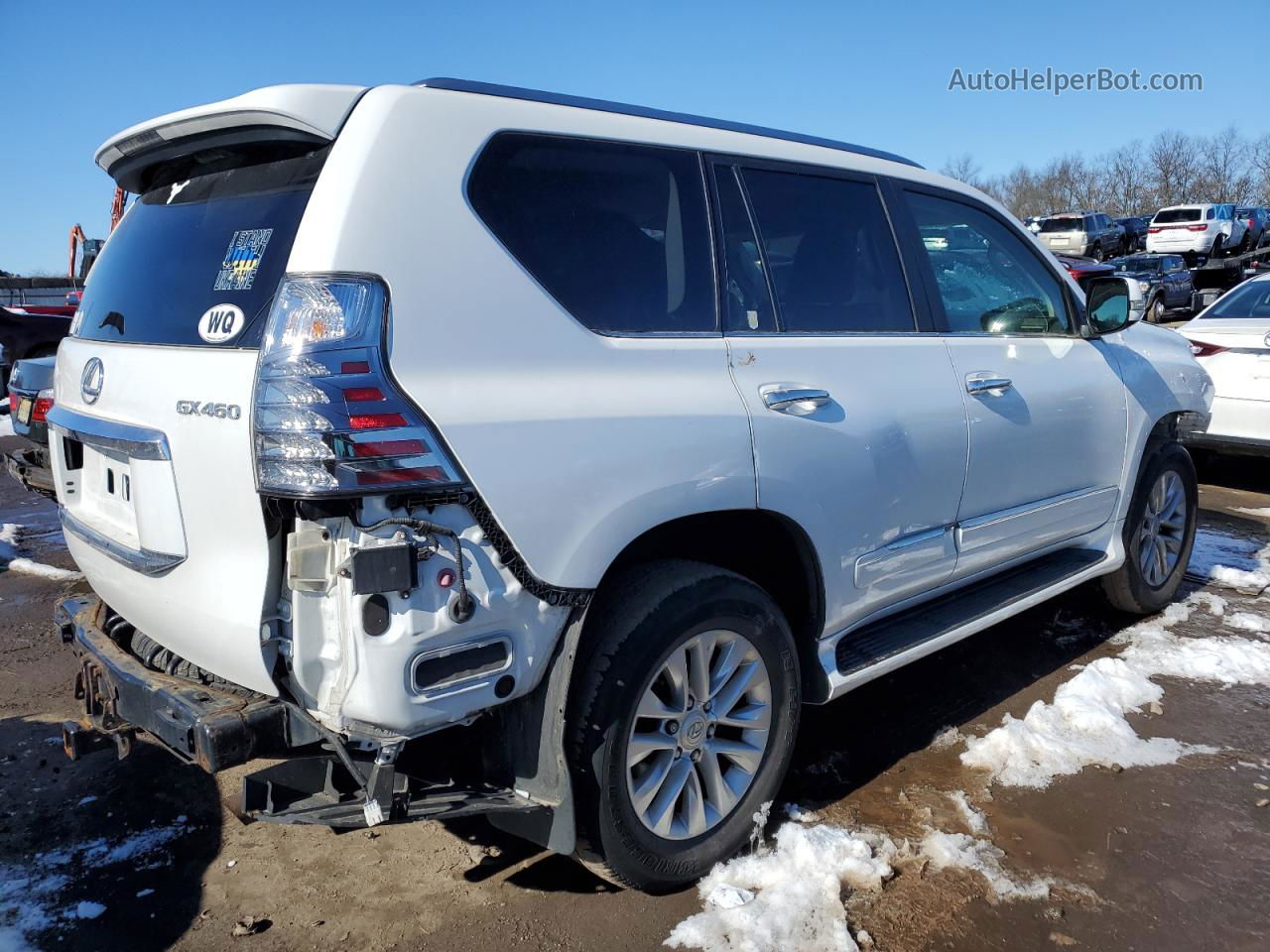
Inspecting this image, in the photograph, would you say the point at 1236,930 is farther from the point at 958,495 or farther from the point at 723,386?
the point at 723,386

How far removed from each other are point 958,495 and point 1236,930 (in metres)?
1.51

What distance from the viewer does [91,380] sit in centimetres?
270

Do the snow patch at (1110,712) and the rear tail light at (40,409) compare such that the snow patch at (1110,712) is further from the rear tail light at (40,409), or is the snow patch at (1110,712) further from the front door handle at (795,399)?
the rear tail light at (40,409)

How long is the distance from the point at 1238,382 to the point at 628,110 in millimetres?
6346

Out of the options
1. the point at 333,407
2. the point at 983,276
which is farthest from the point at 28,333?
the point at 333,407

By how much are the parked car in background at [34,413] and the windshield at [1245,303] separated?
8.26 meters

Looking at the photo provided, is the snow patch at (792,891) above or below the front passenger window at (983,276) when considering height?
below

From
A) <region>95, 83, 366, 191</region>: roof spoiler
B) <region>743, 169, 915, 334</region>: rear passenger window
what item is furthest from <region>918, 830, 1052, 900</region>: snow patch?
<region>95, 83, 366, 191</region>: roof spoiler

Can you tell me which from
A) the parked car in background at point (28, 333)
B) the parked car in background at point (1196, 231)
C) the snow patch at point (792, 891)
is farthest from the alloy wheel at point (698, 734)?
the parked car in background at point (1196, 231)

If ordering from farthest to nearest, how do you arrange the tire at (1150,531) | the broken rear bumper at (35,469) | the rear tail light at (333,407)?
the tire at (1150,531)
the broken rear bumper at (35,469)
the rear tail light at (333,407)

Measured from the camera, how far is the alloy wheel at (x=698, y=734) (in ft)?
8.66

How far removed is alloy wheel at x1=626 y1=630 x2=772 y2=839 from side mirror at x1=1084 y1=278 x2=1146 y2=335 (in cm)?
258

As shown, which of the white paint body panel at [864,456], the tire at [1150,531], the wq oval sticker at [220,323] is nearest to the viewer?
the wq oval sticker at [220,323]

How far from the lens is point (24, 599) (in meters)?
5.32
